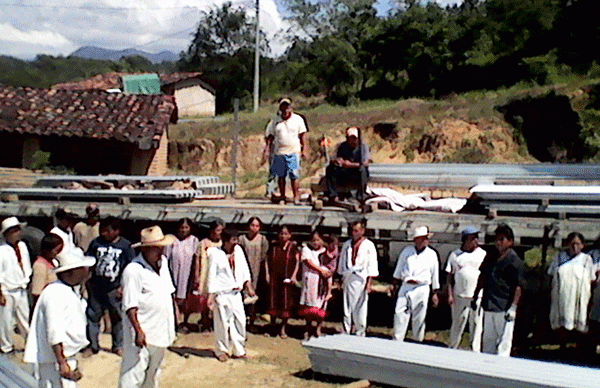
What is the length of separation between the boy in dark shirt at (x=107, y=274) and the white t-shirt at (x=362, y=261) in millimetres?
2526

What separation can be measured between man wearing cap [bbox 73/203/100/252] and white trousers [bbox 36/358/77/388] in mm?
4593

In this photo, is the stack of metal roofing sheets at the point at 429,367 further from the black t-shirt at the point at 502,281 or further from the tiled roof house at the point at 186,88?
the tiled roof house at the point at 186,88

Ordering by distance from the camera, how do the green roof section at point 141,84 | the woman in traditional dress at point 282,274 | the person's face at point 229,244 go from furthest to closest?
1. the green roof section at point 141,84
2. the woman in traditional dress at point 282,274
3. the person's face at point 229,244

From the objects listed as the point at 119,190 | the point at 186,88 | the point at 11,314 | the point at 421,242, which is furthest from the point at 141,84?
the point at 421,242

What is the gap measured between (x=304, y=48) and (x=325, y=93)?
31.4 ft

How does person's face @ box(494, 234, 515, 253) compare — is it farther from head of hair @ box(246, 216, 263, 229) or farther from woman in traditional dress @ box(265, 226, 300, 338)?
head of hair @ box(246, 216, 263, 229)

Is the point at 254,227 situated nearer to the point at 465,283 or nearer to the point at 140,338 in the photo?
the point at 465,283

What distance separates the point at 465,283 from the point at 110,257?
3.99 meters

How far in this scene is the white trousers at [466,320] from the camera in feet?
28.8

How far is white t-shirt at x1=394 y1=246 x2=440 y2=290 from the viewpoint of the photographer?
8.80m

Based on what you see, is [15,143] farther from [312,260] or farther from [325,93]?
[325,93]

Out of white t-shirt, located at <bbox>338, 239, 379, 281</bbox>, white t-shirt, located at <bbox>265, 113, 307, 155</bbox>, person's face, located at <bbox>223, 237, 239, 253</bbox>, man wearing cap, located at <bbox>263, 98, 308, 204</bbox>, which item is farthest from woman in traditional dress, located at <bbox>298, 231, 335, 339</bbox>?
white t-shirt, located at <bbox>265, 113, 307, 155</bbox>

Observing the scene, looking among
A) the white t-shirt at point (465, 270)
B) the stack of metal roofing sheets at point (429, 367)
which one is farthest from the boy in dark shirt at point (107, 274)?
the white t-shirt at point (465, 270)

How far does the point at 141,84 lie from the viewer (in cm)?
3894
